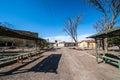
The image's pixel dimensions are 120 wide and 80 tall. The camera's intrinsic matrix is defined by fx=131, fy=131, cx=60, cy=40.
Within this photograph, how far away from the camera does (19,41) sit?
58188mm

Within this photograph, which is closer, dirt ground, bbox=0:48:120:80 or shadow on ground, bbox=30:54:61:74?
dirt ground, bbox=0:48:120:80

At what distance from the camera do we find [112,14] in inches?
784

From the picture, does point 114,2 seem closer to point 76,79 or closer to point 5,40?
point 76,79

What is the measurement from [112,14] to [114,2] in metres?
1.79

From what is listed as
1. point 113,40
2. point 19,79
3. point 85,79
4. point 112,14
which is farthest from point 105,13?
point 19,79

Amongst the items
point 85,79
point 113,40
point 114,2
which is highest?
point 114,2

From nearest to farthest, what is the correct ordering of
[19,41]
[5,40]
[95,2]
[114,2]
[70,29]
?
[114,2], [95,2], [70,29], [5,40], [19,41]

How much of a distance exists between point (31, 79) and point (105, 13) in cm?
1781

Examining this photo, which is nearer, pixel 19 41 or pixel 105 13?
pixel 105 13

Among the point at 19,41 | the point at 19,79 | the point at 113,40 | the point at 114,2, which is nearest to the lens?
the point at 19,79

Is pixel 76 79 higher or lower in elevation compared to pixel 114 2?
lower

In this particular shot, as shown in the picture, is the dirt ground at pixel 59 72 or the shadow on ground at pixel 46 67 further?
the shadow on ground at pixel 46 67

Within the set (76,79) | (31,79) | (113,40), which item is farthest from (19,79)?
(113,40)

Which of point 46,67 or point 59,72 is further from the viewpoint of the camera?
point 46,67
